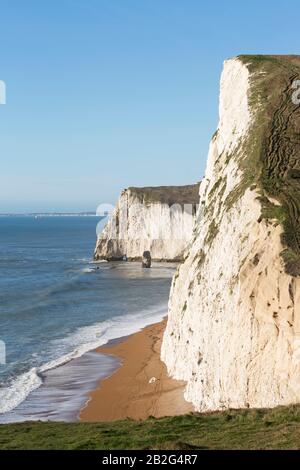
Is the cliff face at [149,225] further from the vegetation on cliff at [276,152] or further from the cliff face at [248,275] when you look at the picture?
the cliff face at [248,275]

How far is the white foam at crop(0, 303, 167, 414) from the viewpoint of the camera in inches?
1112

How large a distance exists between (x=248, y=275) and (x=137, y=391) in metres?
10.9

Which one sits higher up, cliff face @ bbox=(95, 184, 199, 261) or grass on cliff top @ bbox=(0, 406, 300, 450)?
cliff face @ bbox=(95, 184, 199, 261)

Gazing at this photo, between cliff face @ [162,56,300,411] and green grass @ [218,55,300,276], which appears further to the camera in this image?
green grass @ [218,55,300,276]

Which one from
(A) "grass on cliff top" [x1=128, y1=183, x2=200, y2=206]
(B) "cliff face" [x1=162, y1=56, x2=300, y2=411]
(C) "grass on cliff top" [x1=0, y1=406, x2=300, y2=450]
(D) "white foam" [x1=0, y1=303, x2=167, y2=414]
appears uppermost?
(A) "grass on cliff top" [x1=128, y1=183, x2=200, y2=206]

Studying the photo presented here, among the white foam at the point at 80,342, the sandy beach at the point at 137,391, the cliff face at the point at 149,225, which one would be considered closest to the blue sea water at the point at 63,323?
the white foam at the point at 80,342

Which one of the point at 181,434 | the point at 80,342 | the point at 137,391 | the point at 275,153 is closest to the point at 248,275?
the point at 181,434

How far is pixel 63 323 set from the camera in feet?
146

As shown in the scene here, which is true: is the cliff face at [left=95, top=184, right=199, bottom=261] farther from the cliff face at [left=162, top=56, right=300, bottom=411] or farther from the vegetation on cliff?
the cliff face at [left=162, top=56, right=300, bottom=411]

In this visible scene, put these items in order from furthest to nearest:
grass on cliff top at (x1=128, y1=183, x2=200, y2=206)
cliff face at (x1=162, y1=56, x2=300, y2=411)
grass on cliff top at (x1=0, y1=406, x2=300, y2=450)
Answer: grass on cliff top at (x1=128, y1=183, x2=200, y2=206), cliff face at (x1=162, y1=56, x2=300, y2=411), grass on cliff top at (x1=0, y1=406, x2=300, y2=450)

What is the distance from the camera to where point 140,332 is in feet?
135

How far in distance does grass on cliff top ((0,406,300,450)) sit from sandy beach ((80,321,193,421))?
6.81 meters

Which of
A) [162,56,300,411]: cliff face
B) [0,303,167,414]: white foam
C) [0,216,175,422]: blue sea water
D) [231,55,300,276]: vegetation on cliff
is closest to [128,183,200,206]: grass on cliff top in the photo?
[0,216,175,422]: blue sea water

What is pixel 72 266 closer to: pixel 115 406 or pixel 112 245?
pixel 112 245
